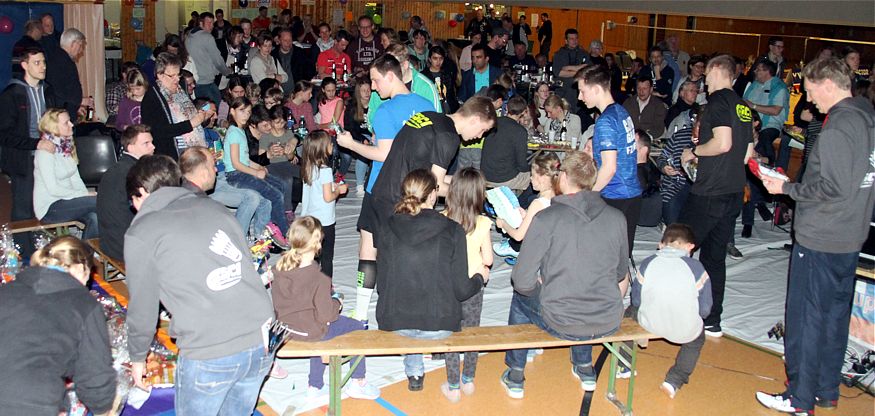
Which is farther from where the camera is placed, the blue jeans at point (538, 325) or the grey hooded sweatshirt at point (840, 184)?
the blue jeans at point (538, 325)

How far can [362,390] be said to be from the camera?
488 centimetres

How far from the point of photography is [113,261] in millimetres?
5648

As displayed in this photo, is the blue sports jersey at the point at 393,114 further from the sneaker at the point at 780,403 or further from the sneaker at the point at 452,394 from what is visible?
the sneaker at the point at 780,403

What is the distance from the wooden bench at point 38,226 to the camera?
20.4 feet

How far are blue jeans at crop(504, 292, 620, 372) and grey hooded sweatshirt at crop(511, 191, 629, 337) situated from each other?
0.22 ft

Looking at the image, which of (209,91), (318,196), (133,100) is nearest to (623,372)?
(318,196)

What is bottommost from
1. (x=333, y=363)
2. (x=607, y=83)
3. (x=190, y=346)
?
(x=333, y=363)

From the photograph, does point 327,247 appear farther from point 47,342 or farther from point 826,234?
point 826,234

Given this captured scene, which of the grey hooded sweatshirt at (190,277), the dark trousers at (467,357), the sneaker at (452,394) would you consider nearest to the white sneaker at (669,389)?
the dark trousers at (467,357)

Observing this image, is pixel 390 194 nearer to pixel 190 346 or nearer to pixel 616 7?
pixel 190 346

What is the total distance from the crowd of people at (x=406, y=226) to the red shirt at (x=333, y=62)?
335 cm

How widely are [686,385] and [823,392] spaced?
2.61ft

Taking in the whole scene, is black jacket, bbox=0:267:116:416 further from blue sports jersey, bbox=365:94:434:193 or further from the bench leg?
the bench leg

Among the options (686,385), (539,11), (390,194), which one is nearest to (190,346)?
(390,194)
